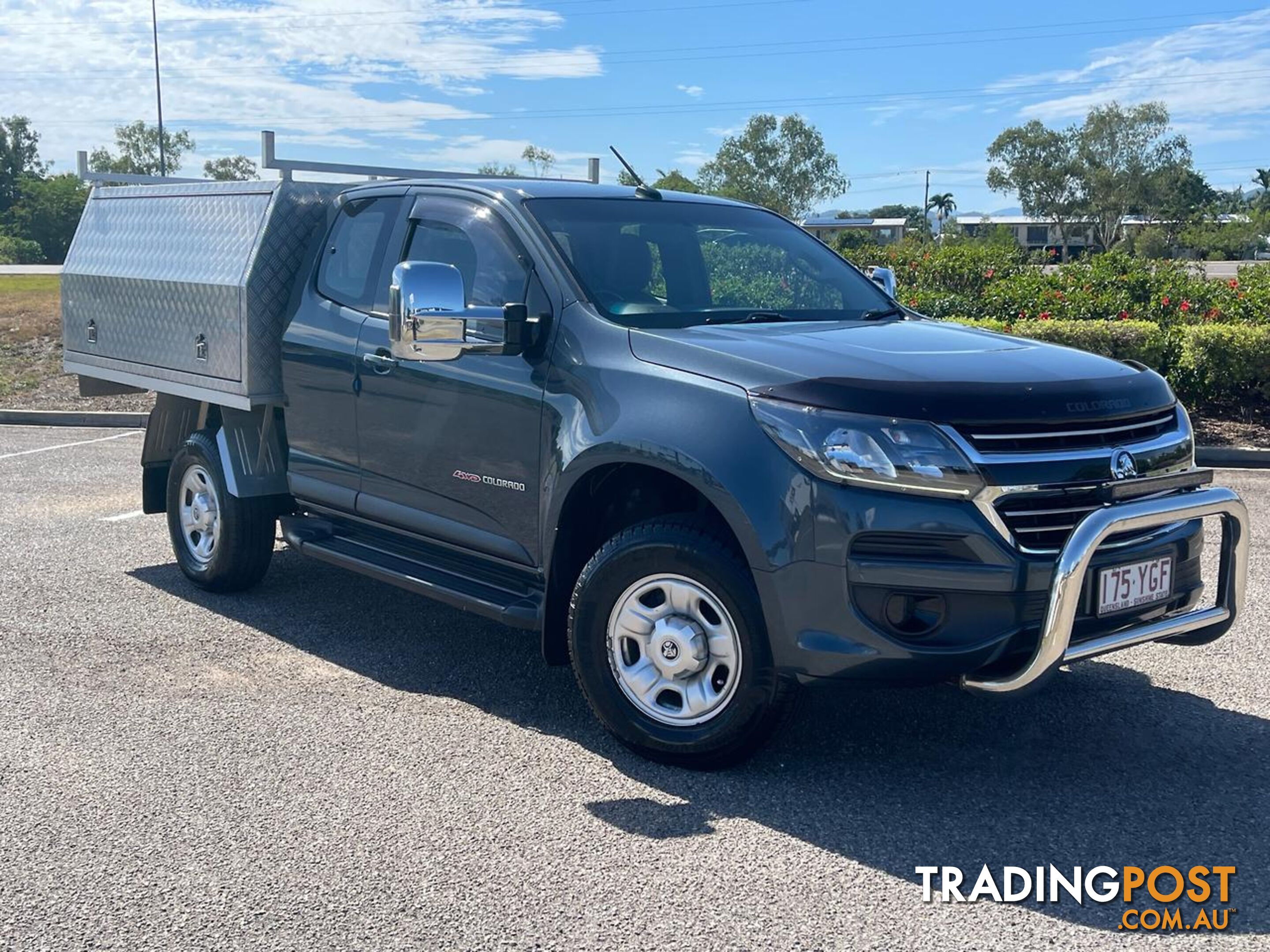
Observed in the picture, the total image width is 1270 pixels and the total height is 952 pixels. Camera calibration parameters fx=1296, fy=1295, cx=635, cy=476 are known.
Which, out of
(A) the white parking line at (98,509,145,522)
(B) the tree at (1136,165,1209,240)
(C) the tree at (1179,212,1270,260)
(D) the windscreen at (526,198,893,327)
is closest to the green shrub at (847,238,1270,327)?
(D) the windscreen at (526,198,893,327)

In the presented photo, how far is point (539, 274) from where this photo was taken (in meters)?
4.70

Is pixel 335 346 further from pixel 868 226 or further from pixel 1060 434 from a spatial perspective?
pixel 868 226

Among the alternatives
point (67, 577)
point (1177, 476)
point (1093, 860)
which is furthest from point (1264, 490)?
point (67, 577)

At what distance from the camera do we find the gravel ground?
323cm

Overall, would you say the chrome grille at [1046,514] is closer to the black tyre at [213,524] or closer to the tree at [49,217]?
the black tyre at [213,524]

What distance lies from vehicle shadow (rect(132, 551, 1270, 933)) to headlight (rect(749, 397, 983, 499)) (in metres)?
0.74

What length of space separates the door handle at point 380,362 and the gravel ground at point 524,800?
3.98ft

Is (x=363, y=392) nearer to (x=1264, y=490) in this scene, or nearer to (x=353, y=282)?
(x=353, y=282)

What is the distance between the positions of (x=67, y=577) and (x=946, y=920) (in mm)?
5116

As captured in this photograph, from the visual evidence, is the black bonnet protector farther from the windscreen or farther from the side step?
the side step

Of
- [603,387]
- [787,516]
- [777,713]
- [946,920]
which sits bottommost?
[946,920]

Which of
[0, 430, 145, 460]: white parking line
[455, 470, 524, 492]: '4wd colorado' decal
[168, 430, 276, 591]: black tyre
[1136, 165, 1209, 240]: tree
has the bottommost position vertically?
[0, 430, 145, 460]: white parking line

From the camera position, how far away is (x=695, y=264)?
516 centimetres

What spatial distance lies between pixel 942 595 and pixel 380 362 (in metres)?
2.58
